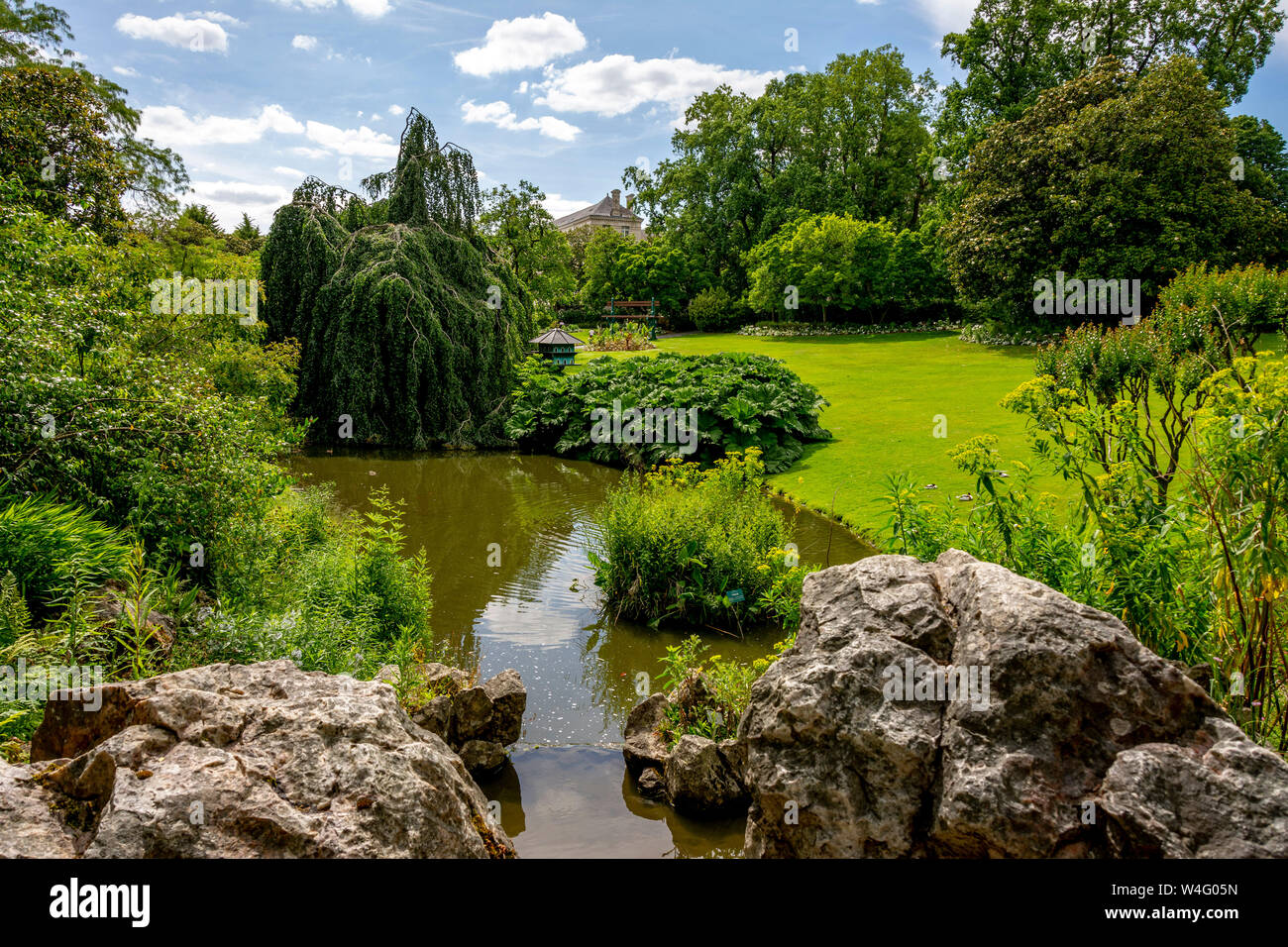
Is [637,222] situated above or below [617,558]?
above

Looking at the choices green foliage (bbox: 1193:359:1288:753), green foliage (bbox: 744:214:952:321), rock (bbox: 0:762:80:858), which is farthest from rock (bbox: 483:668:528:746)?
green foliage (bbox: 744:214:952:321)

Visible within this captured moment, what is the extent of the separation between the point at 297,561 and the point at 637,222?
318 ft

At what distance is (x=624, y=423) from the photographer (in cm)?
1617

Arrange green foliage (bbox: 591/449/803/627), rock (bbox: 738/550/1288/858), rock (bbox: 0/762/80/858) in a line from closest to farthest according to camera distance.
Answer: rock (bbox: 0/762/80/858) → rock (bbox: 738/550/1288/858) → green foliage (bbox: 591/449/803/627)

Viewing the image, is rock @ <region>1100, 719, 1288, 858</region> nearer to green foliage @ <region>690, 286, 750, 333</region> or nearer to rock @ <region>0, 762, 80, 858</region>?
rock @ <region>0, 762, 80, 858</region>

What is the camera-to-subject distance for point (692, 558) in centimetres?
816

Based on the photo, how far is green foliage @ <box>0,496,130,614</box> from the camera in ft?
15.5

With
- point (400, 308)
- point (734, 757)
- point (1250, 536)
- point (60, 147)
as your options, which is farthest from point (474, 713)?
point (60, 147)

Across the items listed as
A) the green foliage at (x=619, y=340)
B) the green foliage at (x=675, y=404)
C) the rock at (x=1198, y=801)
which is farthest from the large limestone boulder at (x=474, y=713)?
the green foliage at (x=619, y=340)

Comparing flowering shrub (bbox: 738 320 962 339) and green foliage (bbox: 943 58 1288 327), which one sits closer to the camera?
green foliage (bbox: 943 58 1288 327)

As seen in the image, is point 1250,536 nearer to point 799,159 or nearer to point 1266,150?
point 1266,150

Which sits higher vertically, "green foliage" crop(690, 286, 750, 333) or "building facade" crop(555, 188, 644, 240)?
"building facade" crop(555, 188, 644, 240)
